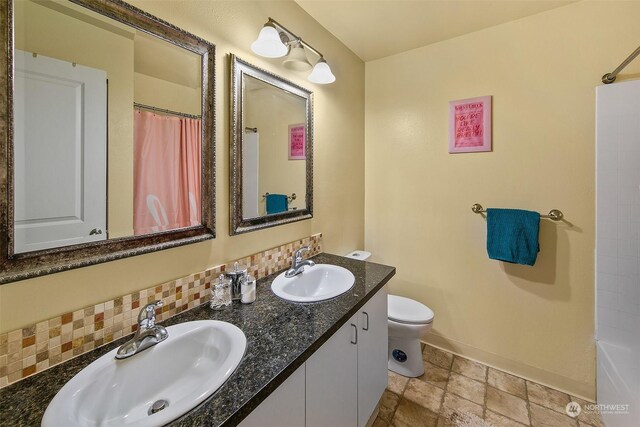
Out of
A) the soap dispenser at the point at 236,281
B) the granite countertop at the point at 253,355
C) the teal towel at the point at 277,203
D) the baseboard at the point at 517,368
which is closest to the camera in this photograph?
the granite countertop at the point at 253,355

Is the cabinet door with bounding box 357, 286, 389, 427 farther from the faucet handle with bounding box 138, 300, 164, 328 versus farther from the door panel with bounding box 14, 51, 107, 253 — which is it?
the door panel with bounding box 14, 51, 107, 253

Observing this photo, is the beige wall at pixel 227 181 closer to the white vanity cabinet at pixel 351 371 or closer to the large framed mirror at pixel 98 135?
the large framed mirror at pixel 98 135

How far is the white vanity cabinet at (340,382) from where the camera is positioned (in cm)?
83

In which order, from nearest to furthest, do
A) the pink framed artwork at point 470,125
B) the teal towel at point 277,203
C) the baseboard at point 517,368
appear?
the teal towel at point 277,203
the baseboard at point 517,368
the pink framed artwork at point 470,125

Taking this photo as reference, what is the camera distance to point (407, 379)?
191 cm

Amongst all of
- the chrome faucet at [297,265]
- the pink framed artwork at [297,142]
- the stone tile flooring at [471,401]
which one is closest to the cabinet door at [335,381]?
the chrome faucet at [297,265]

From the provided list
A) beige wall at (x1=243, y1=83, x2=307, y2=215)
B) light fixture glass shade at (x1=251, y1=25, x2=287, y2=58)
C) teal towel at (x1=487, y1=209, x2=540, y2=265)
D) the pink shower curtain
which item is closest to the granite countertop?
the pink shower curtain

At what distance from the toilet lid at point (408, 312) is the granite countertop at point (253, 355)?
1.88ft

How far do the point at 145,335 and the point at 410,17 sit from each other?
2.20 m

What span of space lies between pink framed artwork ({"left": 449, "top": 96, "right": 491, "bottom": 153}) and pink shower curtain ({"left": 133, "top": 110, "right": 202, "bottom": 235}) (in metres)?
1.75

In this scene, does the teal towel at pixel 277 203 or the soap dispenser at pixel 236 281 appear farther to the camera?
Answer: the teal towel at pixel 277 203

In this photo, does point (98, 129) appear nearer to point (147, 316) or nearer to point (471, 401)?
point (147, 316)

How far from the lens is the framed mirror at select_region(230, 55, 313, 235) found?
4.33 feet

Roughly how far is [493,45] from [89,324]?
264 cm
